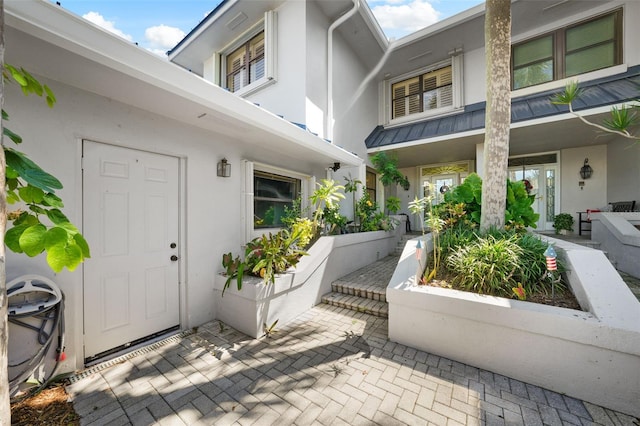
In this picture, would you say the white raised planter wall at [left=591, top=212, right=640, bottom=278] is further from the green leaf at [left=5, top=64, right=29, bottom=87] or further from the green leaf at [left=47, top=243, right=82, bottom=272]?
the green leaf at [left=5, top=64, right=29, bottom=87]

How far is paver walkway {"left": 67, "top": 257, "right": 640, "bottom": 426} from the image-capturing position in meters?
1.97

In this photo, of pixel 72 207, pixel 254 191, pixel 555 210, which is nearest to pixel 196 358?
pixel 72 207

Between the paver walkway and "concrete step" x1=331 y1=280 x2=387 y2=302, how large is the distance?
1014 mm

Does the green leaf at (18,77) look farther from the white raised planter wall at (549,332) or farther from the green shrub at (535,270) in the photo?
the green shrub at (535,270)

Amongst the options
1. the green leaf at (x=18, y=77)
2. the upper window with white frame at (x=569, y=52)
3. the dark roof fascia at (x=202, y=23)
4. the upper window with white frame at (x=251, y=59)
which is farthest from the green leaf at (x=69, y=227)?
the upper window with white frame at (x=569, y=52)

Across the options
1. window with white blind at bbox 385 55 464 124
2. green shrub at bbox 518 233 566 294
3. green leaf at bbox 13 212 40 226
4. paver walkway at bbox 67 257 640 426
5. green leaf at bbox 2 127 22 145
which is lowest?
paver walkway at bbox 67 257 640 426

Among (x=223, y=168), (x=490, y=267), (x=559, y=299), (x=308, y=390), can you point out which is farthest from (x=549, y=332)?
(x=223, y=168)

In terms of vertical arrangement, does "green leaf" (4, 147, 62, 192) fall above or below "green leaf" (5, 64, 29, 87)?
below

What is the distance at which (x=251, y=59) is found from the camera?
22.6 ft

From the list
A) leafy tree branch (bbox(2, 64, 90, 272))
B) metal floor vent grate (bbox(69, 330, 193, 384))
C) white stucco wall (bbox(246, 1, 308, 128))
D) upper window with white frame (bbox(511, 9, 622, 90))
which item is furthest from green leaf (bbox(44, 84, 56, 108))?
upper window with white frame (bbox(511, 9, 622, 90))

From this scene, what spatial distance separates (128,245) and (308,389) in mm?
2663

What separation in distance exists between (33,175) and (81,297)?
1.89 m

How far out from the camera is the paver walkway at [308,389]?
1.97 meters

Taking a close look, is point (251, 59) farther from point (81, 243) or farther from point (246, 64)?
point (81, 243)
